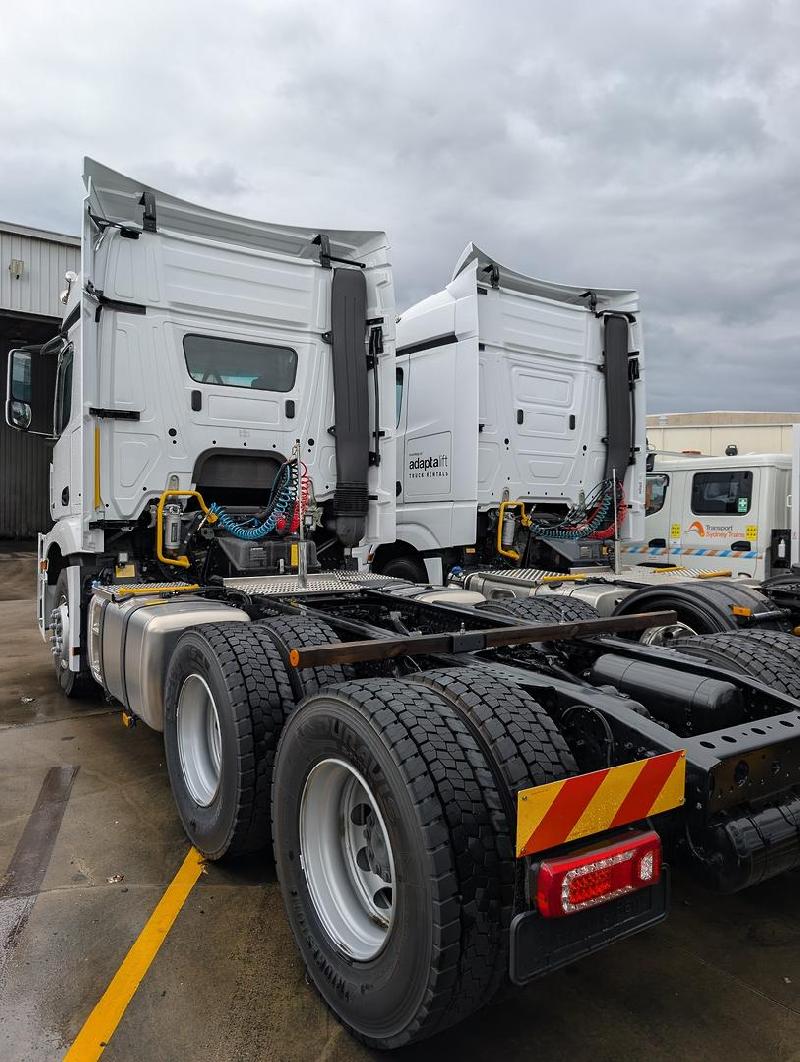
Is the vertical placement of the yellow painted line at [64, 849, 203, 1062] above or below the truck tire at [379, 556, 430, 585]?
below

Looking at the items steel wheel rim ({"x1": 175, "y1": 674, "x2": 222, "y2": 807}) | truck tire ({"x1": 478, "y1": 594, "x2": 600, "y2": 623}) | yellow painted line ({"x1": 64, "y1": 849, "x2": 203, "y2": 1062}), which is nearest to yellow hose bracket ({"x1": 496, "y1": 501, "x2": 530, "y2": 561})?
truck tire ({"x1": 478, "y1": 594, "x2": 600, "y2": 623})

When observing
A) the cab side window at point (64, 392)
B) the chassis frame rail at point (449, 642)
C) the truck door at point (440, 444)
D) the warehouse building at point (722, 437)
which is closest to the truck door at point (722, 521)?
the truck door at point (440, 444)

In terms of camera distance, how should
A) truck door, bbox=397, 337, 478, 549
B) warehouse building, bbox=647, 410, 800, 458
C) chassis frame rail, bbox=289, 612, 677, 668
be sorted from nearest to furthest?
chassis frame rail, bbox=289, 612, 677, 668 → truck door, bbox=397, 337, 478, 549 → warehouse building, bbox=647, 410, 800, 458

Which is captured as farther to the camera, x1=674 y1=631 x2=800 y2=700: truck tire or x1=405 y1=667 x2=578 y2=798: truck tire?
x1=674 y1=631 x2=800 y2=700: truck tire

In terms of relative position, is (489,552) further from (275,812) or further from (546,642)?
(275,812)

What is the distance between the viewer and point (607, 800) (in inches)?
80.5

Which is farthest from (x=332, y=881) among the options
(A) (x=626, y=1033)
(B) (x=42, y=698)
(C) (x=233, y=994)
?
(B) (x=42, y=698)

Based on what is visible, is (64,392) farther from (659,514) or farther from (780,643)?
(659,514)

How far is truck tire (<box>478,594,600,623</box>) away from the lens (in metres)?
4.52

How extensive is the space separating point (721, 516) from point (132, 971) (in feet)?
25.0

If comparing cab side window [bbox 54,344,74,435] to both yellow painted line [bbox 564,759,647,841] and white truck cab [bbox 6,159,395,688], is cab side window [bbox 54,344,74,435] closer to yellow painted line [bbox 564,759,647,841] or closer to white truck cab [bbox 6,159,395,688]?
white truck cab [bbox 6,159,395,688]

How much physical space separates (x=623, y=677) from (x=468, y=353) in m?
4.95

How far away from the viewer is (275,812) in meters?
2.68

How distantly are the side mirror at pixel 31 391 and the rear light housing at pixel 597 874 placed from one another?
5.67 meters
